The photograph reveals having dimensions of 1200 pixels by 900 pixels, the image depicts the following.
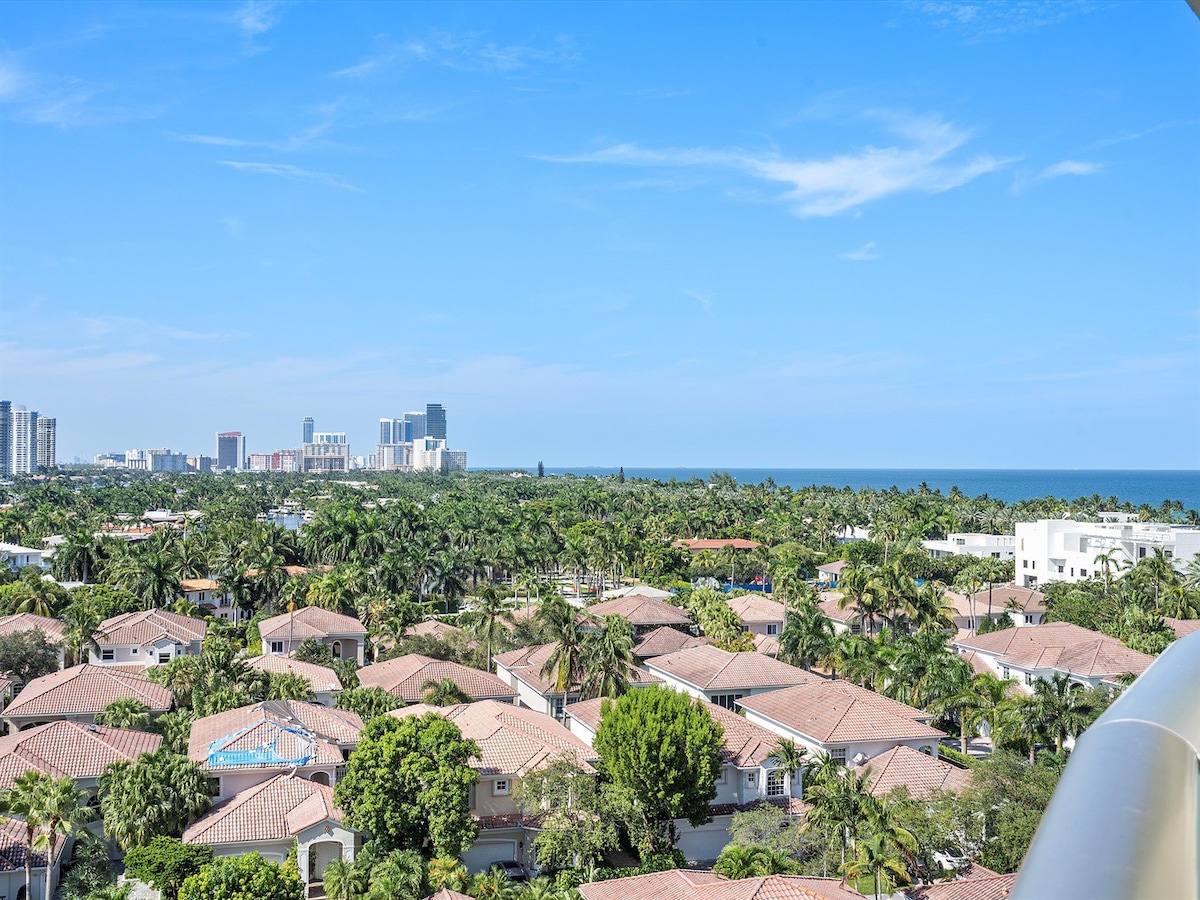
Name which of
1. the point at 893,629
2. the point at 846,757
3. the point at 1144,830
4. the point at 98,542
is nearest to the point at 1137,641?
the point at 893,629

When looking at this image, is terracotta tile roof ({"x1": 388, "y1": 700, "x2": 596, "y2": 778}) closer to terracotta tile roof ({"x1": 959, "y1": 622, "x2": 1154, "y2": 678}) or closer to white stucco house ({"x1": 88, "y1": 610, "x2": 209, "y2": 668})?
white stucco house ({"x1": 88, "y1": 610, "x2": 209, "y2": 668})

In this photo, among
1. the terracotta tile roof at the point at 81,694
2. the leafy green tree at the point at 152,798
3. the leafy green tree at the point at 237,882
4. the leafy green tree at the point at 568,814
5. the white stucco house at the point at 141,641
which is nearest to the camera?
the leafy green tree at the point at 237,882

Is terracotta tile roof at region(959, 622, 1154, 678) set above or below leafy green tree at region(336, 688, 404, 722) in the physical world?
above

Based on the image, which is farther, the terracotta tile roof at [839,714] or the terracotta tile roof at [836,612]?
the terracotta tile roof at [836,612]

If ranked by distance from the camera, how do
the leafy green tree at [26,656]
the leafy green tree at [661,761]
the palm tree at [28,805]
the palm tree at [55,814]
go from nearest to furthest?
1. the palm tree at [28,805]
2. the palm tree at [55,814]
3. the leafy green tree at [661,761]
4. the leafy green tree at [26,656]

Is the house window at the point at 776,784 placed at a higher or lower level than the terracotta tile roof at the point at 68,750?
lower

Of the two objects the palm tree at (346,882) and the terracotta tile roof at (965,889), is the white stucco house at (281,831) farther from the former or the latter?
the terracotta tile roof at (965,889)

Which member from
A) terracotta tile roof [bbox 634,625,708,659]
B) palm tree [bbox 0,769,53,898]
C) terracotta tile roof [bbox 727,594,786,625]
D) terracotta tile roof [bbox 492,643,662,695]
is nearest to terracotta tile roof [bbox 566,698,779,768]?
terracotta tile roof [bbox 492,643,662,695]

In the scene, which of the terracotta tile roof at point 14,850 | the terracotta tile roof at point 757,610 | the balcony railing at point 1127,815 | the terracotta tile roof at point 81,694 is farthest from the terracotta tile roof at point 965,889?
the terracotta tile roof at point 757,610
